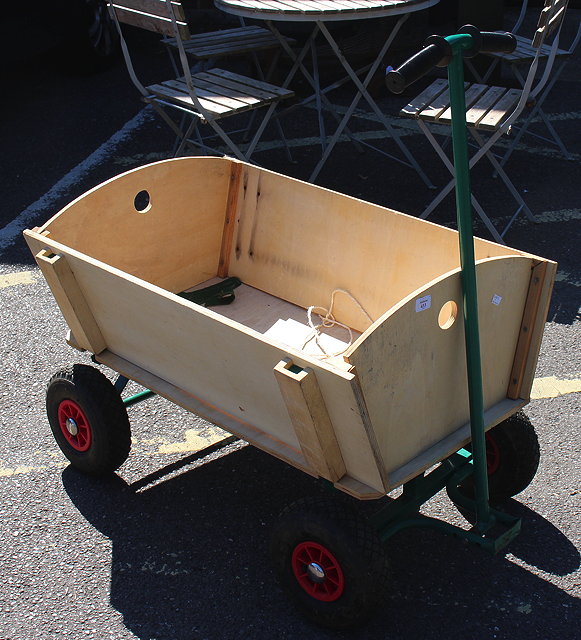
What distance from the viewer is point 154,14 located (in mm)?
4625

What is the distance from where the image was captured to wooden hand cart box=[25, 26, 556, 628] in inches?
98.0

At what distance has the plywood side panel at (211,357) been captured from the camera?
2.45 meters

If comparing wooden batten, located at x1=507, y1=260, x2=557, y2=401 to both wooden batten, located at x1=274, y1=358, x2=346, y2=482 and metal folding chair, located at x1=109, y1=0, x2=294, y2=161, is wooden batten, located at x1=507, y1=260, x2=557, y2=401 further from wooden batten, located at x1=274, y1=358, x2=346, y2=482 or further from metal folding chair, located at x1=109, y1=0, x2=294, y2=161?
metal folding chair, located at x1=109, y1=0, x2=294, y2=161

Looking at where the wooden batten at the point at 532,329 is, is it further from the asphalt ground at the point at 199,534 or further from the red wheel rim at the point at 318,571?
the red wheel rim at the point at 318,571

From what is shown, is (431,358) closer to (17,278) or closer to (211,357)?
(211,357)

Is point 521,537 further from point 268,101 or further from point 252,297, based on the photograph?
point 268,101

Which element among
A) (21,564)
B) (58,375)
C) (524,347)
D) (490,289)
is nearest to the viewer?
(490,289)

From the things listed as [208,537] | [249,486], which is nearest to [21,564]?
[208,537]

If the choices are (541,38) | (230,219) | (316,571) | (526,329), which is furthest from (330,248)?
(541,38)

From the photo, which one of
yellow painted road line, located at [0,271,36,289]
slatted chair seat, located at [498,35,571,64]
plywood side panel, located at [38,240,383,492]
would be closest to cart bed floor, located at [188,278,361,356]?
plywood side panel, located at [38,240,383,492]

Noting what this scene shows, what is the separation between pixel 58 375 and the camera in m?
3.22

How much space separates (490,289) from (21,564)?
172 cm

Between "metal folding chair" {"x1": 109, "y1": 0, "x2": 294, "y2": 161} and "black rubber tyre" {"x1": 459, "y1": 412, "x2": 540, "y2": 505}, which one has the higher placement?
"metal folding chair" {"x1": 109, "y1": 0, "x2": 294, "y2": 161}

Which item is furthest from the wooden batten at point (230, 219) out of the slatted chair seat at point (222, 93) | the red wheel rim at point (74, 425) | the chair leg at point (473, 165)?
the chair leg at point (473, 165)
